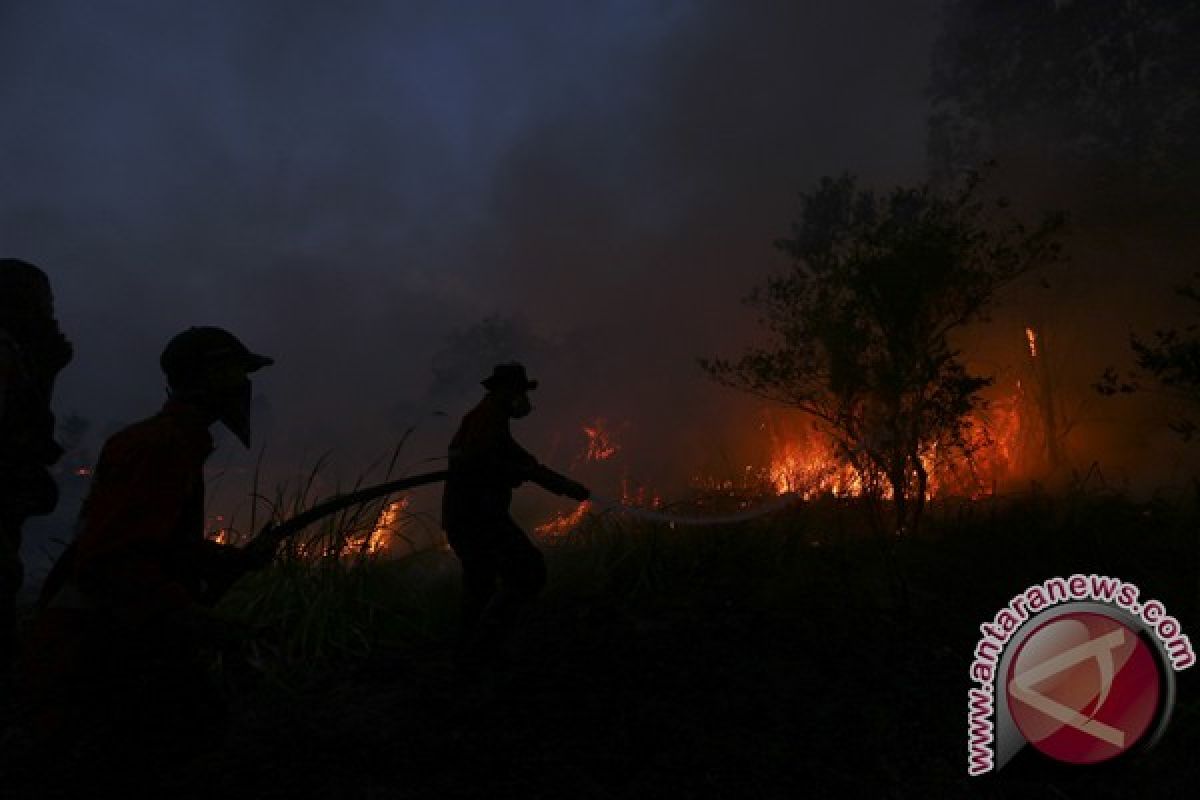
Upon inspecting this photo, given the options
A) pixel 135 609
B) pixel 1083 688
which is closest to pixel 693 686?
pixel 1083 688

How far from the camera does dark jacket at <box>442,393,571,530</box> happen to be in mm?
4480

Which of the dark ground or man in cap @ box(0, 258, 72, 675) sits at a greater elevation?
man in cap @ box(0, 258, 72, 675)

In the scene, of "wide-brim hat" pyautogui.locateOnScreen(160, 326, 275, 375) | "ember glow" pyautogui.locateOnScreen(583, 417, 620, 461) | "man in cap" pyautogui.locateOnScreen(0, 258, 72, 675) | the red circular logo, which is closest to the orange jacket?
"wide-brim hat" pyautogui.locateOnScreen(160, 326, 275, 375)

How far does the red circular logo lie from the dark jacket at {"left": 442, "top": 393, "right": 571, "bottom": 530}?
2.62m

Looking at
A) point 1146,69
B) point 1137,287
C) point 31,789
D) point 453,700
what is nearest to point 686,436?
point 1137,287

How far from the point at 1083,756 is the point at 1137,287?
57.7 ft

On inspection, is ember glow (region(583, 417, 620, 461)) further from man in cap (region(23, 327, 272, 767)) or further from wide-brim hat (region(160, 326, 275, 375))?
man in cap (region(23, 327, 272, 767))

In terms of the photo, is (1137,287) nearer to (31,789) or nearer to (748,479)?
(748,479)

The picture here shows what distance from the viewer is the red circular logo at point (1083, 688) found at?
314cm

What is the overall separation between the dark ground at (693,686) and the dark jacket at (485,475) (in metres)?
0.98

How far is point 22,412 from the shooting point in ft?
9.63

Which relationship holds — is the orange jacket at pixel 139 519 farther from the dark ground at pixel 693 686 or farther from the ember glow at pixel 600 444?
the ember glow at pixel 600 444

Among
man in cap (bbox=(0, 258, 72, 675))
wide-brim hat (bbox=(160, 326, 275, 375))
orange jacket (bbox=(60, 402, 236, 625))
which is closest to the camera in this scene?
orange jacket (bbox=(60, 402, 236, 625))

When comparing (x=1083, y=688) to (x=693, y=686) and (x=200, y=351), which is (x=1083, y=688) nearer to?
(x=693, y=686)
